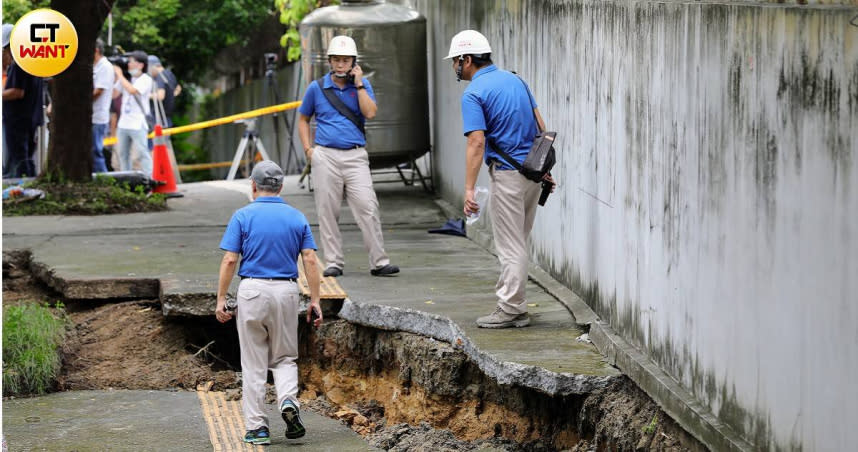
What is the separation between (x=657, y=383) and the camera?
629 cm

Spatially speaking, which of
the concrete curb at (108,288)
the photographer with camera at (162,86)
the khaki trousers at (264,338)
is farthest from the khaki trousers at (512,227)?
the photographer with camera at (162,86)

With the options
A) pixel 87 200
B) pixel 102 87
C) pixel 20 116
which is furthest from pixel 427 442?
pixel 102 87

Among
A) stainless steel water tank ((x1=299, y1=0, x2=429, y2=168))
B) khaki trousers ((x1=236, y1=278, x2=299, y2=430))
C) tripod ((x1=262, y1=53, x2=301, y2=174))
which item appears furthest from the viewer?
tripod ((x1=262, y1=53, x2=301, y2=174))

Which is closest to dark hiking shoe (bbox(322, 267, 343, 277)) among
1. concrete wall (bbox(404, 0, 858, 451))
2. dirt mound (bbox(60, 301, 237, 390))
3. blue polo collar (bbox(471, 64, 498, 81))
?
dirt mound (bbox(60, 301, 237, 390))

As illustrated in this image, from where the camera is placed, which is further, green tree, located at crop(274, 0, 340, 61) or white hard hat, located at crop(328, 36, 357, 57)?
green tree, located at crop(274, 0, 340, 61)

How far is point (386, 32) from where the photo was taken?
562 inches

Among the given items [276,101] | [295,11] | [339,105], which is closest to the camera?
[339,105]

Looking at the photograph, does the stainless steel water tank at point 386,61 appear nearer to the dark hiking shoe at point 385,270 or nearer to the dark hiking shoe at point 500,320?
the dark hiking shoe at point 385,270

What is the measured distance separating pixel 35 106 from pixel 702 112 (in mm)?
11505

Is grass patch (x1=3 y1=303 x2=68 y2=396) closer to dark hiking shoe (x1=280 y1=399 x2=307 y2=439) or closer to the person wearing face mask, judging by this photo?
dark hiking shoe (x1=280 y1=399 x2=307 y2=439)

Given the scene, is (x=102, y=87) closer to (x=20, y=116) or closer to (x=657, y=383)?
(x=20, y=116)

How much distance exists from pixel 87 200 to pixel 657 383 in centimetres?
978

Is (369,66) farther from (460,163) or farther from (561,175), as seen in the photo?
(561,175)

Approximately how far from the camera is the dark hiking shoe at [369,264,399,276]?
33.1 feet
